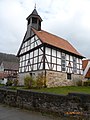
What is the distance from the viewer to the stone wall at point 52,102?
9695 mm

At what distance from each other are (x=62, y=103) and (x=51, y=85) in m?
12.8

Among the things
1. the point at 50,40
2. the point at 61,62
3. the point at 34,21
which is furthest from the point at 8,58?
the point at 61,62

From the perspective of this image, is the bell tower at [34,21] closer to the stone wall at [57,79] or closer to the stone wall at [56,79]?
the stone wall at [56,79]

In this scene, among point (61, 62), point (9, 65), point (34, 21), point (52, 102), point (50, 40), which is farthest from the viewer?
point (9, 65)

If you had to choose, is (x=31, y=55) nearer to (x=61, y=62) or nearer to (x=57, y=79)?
(x=61, y=62)

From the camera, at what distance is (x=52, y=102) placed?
1123 centimetres

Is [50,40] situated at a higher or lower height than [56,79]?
higher

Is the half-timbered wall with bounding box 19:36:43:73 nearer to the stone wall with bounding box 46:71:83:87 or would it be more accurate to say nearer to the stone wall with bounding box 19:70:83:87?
the stone wall with bounding box 19:70:83:87

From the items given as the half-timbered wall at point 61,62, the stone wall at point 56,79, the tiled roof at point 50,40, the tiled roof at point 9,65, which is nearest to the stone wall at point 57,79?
the stone wall at point 56,79

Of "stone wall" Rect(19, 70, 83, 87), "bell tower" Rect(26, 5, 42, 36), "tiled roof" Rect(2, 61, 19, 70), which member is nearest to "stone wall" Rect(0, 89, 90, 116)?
"stone wall" Rect(19, 70, 83, 87)

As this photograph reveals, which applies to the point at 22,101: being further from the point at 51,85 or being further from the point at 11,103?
the point at 51,85

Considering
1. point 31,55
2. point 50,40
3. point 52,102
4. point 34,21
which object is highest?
point 34,21

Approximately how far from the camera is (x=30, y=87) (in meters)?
21.8

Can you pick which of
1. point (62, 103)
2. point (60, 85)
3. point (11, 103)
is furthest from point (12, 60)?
point (62, 103)
